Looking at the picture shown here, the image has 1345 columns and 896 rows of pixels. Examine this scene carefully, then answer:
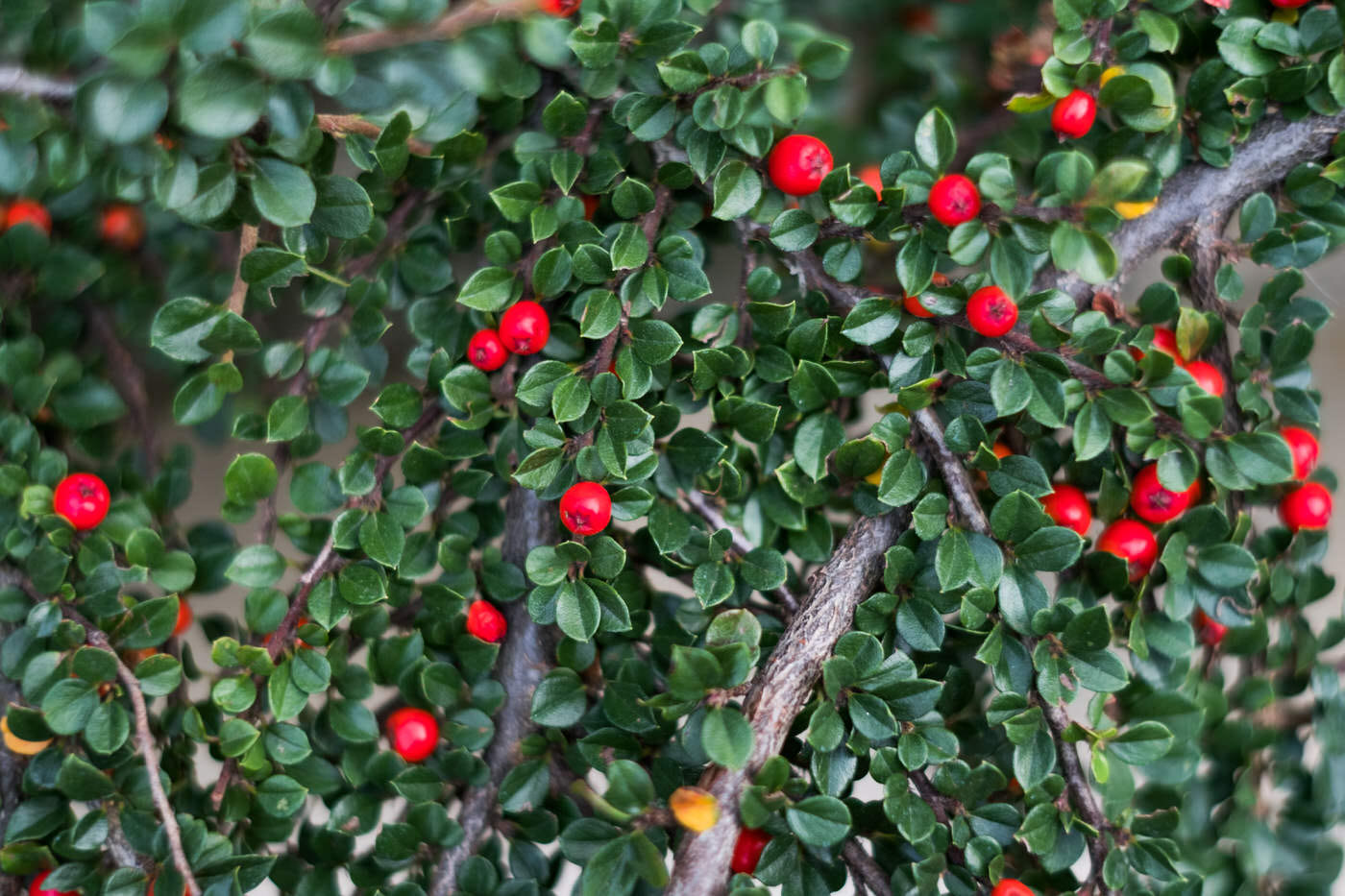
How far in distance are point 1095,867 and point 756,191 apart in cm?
52

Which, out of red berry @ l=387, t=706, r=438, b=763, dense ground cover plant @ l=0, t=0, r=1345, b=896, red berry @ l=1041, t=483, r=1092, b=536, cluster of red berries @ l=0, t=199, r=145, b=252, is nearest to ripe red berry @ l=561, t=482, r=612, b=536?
dense ground cover plant @ l=0, t=0, r=1345, b=896

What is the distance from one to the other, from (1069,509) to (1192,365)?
15cm

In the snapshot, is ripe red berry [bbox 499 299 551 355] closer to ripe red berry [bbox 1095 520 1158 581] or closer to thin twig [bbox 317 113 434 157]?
thin twig [bbox 317 113 434 157]

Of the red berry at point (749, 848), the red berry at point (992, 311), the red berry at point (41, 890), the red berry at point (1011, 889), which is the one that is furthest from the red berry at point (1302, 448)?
the red berry at point (41, 890)

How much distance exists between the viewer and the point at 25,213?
0.82 m

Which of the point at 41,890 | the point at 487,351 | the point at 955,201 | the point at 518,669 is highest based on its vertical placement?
the point at 955,201

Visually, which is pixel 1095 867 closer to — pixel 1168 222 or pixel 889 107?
pixel 1168 222

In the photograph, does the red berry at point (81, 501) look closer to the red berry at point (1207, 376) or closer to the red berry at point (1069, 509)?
the red berry at point (1069, 509)

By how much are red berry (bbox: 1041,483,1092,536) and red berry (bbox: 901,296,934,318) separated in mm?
164

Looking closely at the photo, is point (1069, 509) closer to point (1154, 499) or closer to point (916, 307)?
point (1154, 499)

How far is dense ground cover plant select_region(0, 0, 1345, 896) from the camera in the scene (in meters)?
0.65

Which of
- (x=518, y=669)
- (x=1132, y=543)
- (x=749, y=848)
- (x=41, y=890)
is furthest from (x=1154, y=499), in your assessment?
(x=41, y=890)

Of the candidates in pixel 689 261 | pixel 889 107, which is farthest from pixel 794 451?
pixel 889 107

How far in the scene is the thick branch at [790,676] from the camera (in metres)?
0.63
